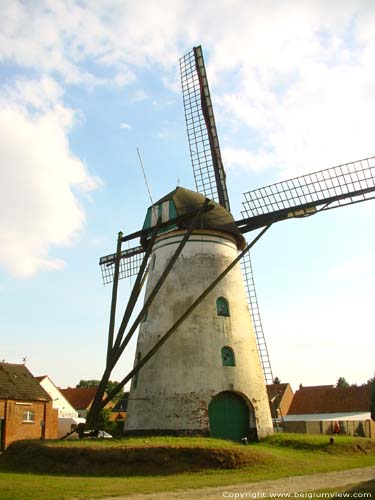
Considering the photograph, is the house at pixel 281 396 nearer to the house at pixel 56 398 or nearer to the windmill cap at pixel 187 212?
the house at pixel 56 398

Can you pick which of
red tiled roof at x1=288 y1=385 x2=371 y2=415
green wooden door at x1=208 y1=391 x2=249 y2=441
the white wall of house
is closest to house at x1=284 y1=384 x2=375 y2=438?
red tiled roof at x1=288 y1=385 x2=371 y2=415

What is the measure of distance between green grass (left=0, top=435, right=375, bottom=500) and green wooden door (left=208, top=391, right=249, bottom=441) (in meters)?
0.83

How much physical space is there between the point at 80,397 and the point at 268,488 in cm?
4892

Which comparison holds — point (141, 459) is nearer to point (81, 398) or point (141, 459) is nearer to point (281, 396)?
point (281, 396)

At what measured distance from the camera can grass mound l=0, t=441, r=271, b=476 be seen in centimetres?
1317

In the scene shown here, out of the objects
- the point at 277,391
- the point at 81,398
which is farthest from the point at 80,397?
the point at 277,391

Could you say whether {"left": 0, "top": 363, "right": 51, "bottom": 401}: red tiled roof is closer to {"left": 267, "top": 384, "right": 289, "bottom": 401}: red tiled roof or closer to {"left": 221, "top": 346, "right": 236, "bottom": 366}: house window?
{"left": 221, "top": 346, "right": 236, "bottom": 366}: house window

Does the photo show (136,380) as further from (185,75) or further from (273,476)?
(185,75)

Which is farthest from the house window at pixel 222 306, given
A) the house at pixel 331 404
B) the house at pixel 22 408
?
the house at pixel 331 404

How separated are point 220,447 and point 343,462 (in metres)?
3.66

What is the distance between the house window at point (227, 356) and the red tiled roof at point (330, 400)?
24.9 m

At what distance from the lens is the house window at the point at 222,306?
713 inches

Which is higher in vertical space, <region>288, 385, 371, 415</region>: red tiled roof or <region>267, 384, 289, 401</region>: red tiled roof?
<region>267, 384, 289, 401</region>: red tiled roof

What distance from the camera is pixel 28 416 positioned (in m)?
28.5
